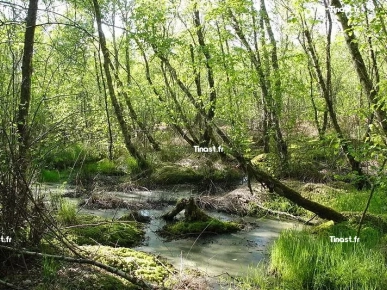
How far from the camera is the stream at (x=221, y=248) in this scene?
6.41m

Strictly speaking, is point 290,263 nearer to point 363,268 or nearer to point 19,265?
point 363,268

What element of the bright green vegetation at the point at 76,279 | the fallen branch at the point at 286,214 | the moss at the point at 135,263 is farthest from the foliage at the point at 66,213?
the fallen branch at the point at 286,214

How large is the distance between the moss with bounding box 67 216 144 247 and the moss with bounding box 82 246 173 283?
31.6 inches

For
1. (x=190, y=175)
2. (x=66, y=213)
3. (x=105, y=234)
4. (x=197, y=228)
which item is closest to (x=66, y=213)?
(x=66, y=213)

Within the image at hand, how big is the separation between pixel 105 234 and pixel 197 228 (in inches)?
77.5

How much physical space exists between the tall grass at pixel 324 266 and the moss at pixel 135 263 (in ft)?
5.24

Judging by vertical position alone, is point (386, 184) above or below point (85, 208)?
above

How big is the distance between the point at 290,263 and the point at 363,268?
92cm

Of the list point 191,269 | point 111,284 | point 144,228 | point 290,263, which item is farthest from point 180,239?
point 111,284

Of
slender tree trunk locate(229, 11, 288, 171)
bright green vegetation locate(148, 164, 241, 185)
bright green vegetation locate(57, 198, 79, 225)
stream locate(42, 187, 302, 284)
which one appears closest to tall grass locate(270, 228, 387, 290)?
stream locate(42, 187, 302, 284)

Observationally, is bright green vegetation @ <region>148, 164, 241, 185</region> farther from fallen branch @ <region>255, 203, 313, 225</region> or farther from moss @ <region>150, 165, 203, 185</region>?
fallen branch @ <region>255, 203, 313, 225</region>

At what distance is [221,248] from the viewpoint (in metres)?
7.40

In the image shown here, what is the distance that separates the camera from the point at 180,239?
25.6 ft

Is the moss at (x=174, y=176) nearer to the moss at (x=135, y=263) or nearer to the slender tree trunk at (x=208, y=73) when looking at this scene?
the slender tree trunk at (x=208, y=73)
